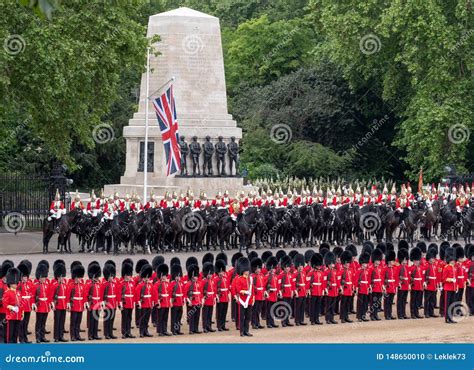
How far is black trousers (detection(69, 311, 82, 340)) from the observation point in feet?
62.4

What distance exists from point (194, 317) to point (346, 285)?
299 cm

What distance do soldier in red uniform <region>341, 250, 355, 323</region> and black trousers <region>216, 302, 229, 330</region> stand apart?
2310 millimetres

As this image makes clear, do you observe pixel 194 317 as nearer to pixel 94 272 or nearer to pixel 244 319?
pixel 244 319

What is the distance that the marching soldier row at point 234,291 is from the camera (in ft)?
61.8

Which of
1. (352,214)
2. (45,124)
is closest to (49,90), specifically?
(45,124)

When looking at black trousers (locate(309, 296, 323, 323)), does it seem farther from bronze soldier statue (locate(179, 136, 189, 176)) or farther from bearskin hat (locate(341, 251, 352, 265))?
bronze soldier statue (locate(179, 136, 189, 176))

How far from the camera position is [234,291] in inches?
779

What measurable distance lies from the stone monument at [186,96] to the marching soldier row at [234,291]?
1542cm

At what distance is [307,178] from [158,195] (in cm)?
1413

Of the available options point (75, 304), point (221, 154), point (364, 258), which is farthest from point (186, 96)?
point (75, 304)

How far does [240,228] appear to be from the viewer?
3097 cm

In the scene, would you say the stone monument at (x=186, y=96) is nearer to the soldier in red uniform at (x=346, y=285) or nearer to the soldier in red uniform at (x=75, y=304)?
the soldier in red uniform at (x=346, y=285)

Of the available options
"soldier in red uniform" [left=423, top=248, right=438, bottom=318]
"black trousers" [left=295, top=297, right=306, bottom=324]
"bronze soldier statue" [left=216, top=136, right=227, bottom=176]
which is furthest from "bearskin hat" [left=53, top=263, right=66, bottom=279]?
"bronze soldier statue" [left=216, top=136, right=227, bottom=176]

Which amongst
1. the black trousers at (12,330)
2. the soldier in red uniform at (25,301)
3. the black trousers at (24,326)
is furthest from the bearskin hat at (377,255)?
the black trousers at (12,330)
